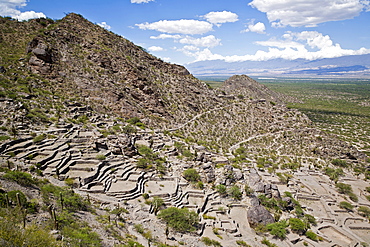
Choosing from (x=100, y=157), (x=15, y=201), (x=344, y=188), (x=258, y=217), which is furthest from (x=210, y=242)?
(x=344, y=188)

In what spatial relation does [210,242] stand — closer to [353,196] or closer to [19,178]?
[19,178]

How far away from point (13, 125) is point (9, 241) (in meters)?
25.8

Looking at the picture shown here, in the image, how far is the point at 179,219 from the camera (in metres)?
23.8

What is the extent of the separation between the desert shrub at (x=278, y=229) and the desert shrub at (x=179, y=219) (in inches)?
353

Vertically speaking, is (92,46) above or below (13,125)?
above

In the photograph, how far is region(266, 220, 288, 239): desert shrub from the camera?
25.5m

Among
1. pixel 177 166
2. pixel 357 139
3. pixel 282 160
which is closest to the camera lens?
pixel 177 166

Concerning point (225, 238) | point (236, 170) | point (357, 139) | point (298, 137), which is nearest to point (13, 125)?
point (225, 238)

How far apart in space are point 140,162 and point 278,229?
20837mm

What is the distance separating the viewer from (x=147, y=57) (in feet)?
267

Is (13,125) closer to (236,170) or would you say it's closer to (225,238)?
(225,238)

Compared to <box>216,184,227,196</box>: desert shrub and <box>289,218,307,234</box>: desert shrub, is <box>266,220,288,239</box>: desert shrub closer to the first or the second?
<box>289,218,307,234</box>: desert shrub

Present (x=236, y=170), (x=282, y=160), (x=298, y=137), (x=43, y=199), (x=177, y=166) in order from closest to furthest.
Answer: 1. (x=43, y=199)
2. (x=177, y=166)
3. (x=236, y=170)
4. (x=282, y=160)
5. (x=298, y=137)

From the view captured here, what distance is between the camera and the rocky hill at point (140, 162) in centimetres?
2088
